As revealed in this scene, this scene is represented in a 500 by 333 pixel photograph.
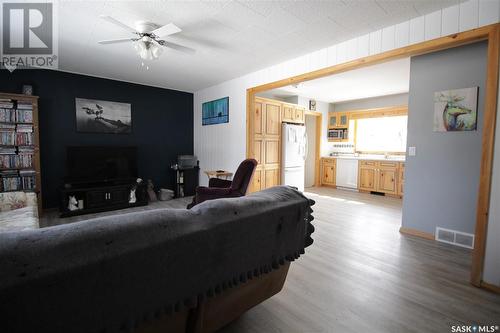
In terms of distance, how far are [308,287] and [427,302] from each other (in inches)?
34.9

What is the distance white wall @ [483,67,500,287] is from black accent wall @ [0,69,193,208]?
5.41m

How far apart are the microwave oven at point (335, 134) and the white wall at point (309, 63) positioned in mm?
3864

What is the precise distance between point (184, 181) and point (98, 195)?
1.80 metres

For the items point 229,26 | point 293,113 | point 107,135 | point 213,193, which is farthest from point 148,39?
point 293,113

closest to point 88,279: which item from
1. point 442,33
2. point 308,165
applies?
point 442,33

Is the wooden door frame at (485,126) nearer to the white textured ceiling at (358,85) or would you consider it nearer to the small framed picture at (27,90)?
the white textured ceiling at (358,85)

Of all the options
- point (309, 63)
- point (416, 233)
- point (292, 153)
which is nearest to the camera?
point (416, 233)

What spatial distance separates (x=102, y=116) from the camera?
4.75 meters

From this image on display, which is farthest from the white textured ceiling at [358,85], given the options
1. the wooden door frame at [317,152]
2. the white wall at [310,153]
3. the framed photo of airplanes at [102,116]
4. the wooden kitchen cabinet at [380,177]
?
the framed photo of airplanes at [102,116]

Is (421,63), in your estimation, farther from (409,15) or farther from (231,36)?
(231,36)

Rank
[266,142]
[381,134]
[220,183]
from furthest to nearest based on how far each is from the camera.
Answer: [381,134] < [266,142] < [220,183]

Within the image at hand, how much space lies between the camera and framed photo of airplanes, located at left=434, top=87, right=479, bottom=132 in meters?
2.72

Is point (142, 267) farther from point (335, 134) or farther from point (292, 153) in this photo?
point (335, 134)

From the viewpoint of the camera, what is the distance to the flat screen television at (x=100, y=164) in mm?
4191
